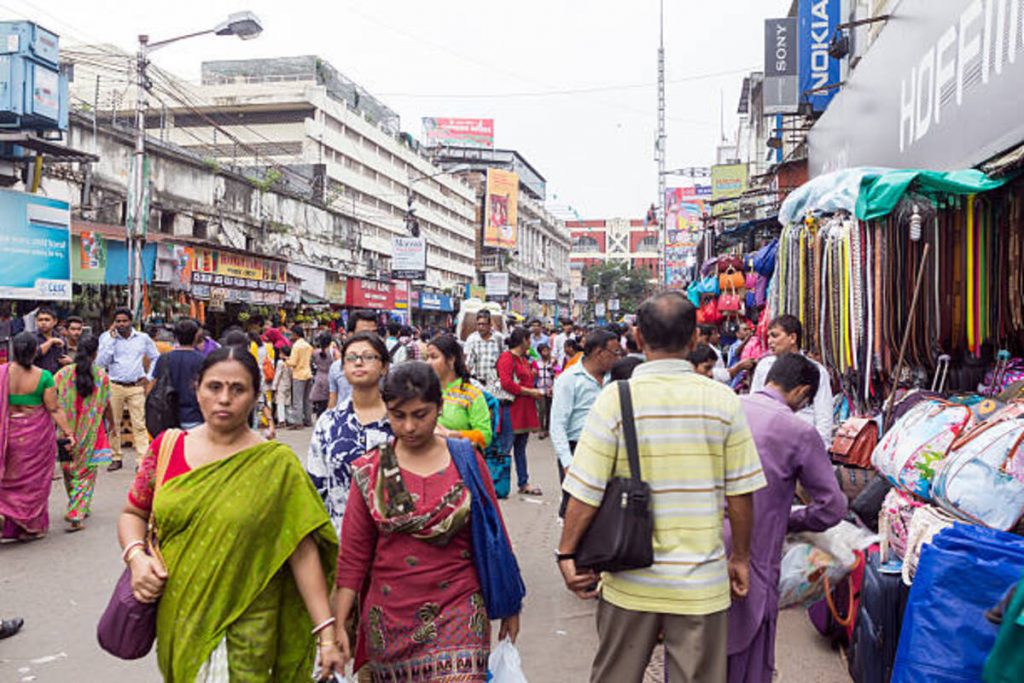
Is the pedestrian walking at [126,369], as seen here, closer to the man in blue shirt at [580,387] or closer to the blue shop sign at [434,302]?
the man in blue shirt at [580,387]

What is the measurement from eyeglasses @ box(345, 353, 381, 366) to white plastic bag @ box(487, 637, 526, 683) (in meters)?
1.35

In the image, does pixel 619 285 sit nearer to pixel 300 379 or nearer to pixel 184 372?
pixel 300 379

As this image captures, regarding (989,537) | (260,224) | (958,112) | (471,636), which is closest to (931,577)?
(989,537)

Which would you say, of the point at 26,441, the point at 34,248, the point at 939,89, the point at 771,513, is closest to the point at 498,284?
the point at 34,248

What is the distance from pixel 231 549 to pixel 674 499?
1315mm

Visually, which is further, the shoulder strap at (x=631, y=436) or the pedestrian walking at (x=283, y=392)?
the pedestrian walking at (x=283, y=392)

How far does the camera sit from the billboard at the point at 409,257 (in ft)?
78.8

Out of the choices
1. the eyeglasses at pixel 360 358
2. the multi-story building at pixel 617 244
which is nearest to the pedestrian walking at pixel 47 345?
the eyeglasses at pixel 360 358

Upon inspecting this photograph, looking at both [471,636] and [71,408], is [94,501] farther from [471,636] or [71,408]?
[471,636]

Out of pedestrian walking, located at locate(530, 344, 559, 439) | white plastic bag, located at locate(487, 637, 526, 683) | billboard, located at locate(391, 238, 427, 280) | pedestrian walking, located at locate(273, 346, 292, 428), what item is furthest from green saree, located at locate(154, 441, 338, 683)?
billboard, located at locate(391, 238, 427, 280)

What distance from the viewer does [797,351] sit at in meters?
5.54

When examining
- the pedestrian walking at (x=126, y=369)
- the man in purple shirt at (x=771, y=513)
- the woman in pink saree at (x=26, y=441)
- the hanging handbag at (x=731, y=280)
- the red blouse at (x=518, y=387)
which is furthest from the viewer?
the hanging handbag at (x=731, y=280)

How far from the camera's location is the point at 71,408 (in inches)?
295

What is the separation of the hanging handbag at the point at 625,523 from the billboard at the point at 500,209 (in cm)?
6250
